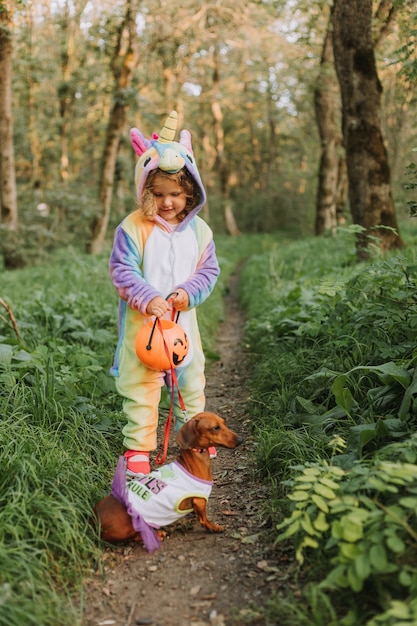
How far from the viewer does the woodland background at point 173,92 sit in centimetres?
746

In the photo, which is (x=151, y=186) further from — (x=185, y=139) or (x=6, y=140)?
(x=6, y=140)

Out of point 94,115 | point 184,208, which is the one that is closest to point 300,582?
point 184,208

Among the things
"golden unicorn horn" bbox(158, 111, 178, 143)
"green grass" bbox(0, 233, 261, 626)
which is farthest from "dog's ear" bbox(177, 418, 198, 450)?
"golden unicorn horn" bbox(158, 111, 178, 143)

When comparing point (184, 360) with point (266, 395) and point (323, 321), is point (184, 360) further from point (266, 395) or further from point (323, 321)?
point (323, 321)

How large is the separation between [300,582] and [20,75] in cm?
1827

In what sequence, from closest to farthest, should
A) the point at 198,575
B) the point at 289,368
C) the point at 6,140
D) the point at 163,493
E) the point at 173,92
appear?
1. the point at 198,575
2. the point at 163,493
3. the point at 289,368
4. the point at 6,140
5. the point at 173,92

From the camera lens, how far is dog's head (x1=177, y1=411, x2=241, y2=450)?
2912mm

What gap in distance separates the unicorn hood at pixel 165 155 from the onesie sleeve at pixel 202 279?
25 centimetres

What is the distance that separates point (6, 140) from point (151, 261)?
395 inches

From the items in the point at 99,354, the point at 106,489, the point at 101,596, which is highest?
the point at 99,354

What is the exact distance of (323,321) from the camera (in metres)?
5.03

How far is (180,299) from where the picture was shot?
329 cm

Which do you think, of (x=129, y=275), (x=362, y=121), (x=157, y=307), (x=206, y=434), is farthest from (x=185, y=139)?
(x=362, y=121)

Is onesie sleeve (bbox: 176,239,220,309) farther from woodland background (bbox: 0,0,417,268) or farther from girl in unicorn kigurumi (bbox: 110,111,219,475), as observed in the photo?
woodland background (bbox: 0,0,417,268)
